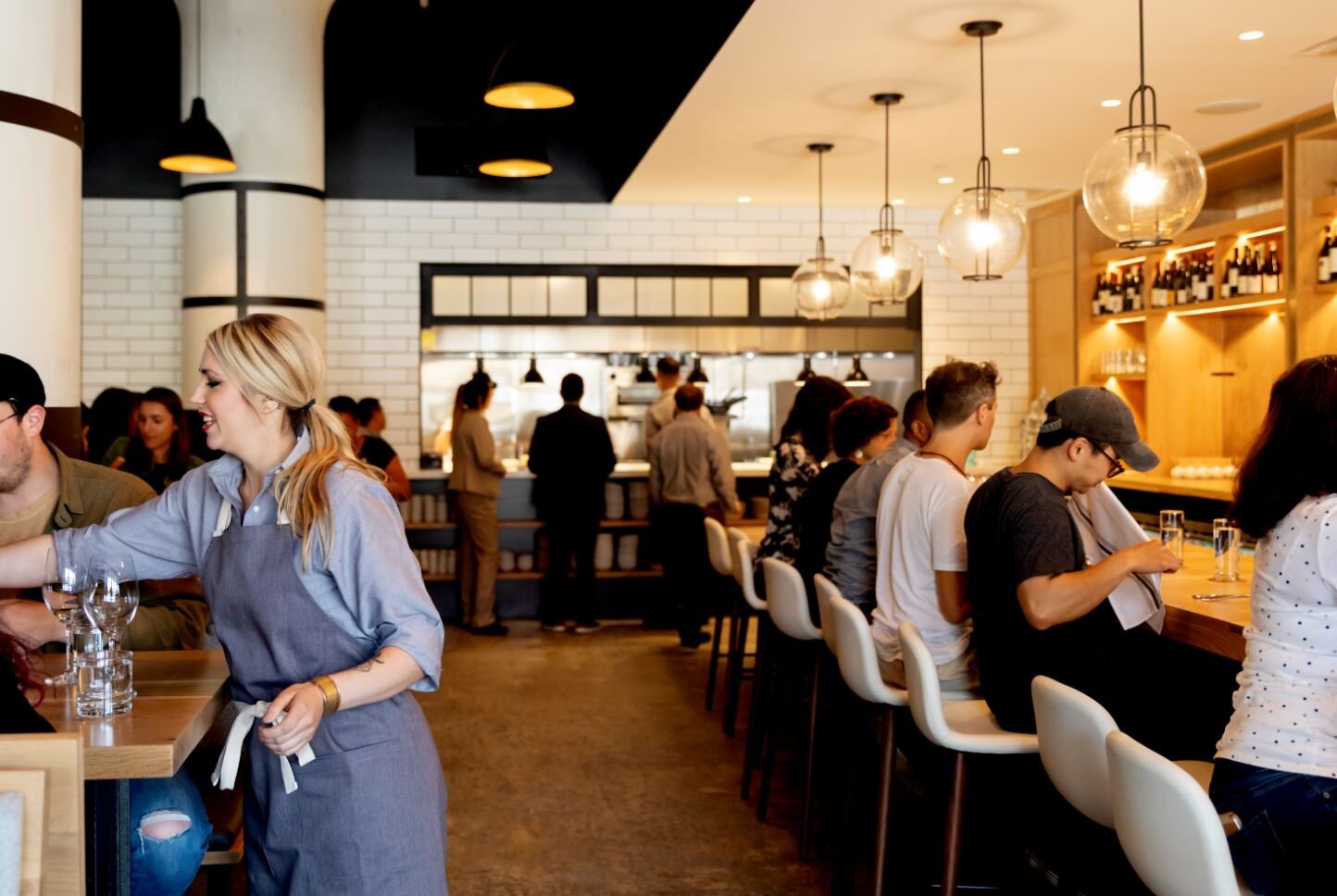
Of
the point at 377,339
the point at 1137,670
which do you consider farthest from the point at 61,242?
the point at 377,339

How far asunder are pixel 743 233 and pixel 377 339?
2.97 metres

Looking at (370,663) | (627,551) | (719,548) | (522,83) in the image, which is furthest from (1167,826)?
(627,551)

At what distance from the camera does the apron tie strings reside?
7.20 feet

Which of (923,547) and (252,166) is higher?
(252,166)

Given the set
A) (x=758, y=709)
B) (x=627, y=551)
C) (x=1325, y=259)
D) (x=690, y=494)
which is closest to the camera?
(x=758, y=709)

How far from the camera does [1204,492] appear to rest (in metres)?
7.57

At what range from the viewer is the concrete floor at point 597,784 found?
164 inches

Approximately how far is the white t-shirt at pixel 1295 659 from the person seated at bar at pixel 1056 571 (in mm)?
632

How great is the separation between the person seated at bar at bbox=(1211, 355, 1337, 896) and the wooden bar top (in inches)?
73.4

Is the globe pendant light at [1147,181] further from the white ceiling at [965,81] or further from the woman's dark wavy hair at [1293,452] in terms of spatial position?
the woman's dark wavy hair at [1293,452]

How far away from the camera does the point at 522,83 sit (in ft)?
18.7

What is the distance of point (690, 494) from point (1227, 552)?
4.46m

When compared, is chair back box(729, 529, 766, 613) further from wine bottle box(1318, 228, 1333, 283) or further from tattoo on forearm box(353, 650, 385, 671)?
wine bottle box(1318, 228, 1333, 283)

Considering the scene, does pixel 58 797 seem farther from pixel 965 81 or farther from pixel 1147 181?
pixel 965 81
